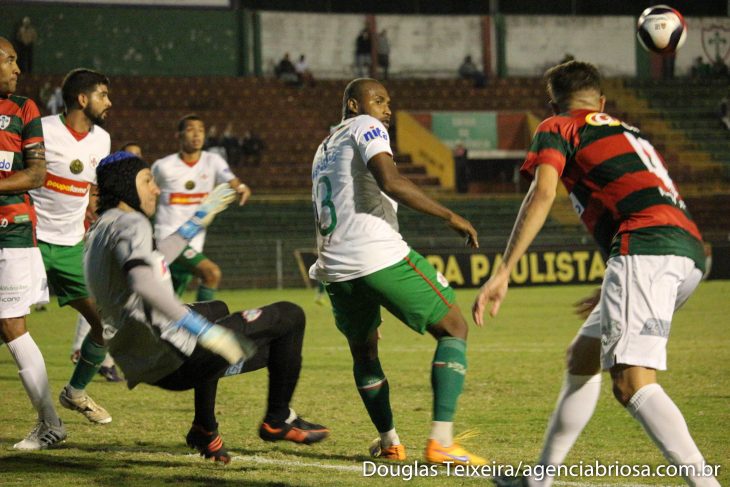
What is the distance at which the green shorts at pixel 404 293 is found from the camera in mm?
5996

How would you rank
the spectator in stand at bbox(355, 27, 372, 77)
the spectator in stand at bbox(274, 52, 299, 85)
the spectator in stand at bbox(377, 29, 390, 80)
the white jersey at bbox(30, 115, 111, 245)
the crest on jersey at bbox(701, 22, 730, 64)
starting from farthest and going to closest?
the crest on jersey at bbox(701, 22, 730, 64) → the spectator in stand at bbox(355, 27, 372, 77) → the spectator in stand at bbox(377, 29, 390, 80) → the spectator in stand at bbox(274, 52, 299, 85) → the white jersey at bbox(30, 115, 111, 245)

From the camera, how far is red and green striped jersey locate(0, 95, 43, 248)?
6734 millimetres

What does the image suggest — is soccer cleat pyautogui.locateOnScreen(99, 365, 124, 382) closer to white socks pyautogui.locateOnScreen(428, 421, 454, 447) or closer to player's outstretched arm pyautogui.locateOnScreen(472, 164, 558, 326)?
white socks pyautogui.locateOnScreen(428, 421, 454, 447)

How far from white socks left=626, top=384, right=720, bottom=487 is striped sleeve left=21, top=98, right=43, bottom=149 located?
4.08 m

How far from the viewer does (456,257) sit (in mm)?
23859

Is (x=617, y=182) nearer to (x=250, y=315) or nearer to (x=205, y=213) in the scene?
(x=250, y=315)

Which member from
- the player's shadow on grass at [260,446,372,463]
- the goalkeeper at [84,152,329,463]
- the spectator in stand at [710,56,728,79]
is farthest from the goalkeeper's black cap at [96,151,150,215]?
the spectator in stand at [710,56,728,79]

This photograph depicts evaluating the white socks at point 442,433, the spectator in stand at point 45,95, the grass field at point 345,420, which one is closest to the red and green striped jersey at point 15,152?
the grass field at point 345,420

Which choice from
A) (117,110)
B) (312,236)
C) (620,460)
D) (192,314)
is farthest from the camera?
(117,110)

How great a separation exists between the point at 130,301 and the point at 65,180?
3.26m

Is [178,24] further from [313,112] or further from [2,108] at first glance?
[2,108]

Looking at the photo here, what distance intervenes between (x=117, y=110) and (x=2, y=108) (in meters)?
28.5

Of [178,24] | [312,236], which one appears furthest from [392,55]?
[312,236]

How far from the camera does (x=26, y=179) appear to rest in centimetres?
663
